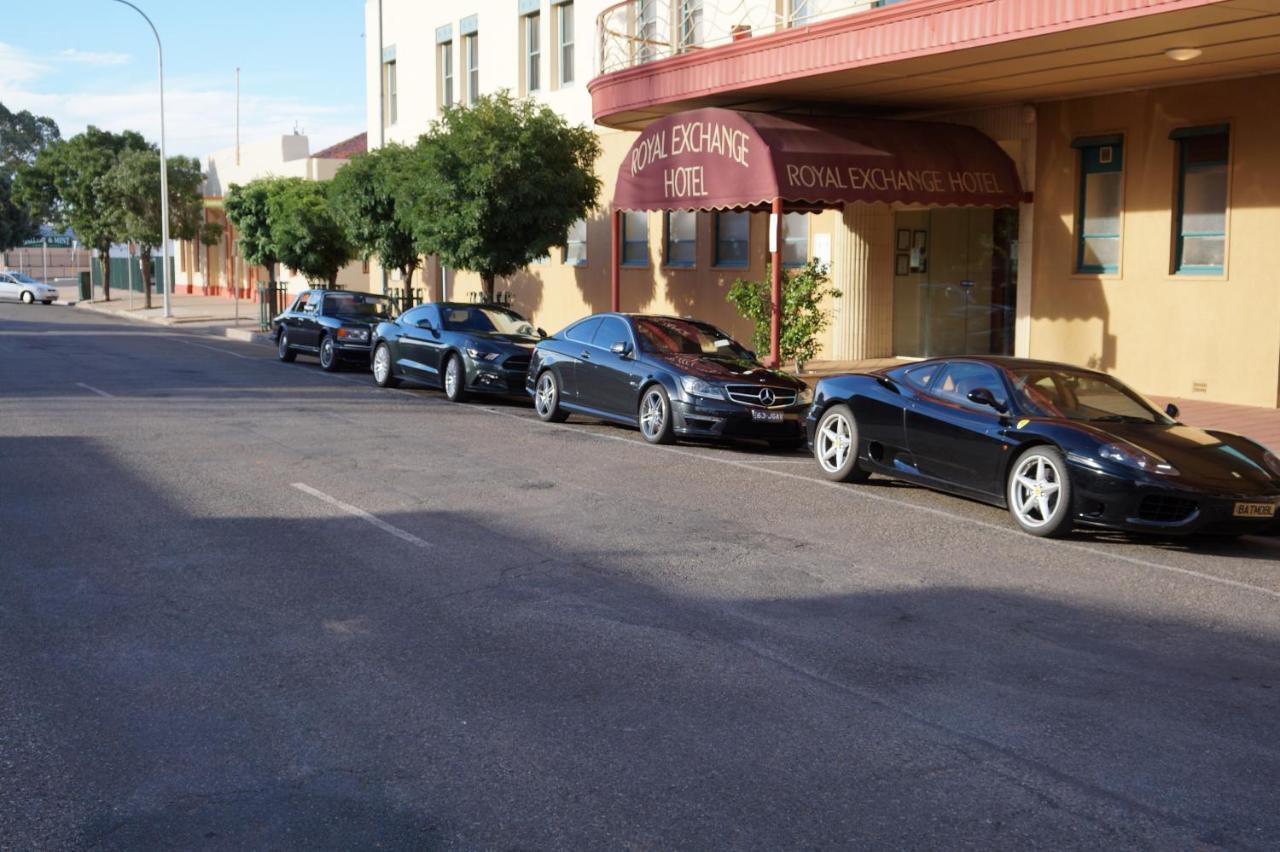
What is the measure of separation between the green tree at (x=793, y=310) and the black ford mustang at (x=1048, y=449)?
247 inches

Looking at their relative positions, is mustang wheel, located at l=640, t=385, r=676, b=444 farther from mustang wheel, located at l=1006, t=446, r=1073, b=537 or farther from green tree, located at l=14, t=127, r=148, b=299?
green tree, located at l=14, t=127, r=148, b=299

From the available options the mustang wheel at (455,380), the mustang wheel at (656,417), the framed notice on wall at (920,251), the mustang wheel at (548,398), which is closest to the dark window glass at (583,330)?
the mustang wheel at (548,398)

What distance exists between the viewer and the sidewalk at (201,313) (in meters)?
38.2

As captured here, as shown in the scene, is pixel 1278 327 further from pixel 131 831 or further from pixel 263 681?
pixel 131 831

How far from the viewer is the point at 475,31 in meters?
33.5

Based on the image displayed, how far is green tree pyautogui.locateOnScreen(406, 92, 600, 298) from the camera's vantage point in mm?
24125

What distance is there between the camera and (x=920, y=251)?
22.7m

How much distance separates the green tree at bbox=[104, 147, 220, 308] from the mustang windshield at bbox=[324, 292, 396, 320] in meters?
27.6

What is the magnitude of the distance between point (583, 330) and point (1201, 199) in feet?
26.7

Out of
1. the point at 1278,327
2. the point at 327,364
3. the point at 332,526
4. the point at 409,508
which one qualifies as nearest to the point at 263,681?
the point at 332,526

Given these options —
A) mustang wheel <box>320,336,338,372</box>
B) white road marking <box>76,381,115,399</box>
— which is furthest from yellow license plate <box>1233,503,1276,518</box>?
mustang wheel <box>320,336,338,372</box>

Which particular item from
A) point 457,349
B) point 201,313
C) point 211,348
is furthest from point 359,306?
point 201,313

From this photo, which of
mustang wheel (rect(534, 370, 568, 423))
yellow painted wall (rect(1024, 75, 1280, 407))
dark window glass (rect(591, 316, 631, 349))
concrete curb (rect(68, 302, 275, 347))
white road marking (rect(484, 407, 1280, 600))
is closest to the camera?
white road marking (rect(484, 407, 1280, 600))

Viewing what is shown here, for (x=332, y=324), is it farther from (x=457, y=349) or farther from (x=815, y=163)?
(x=815, y=163)
